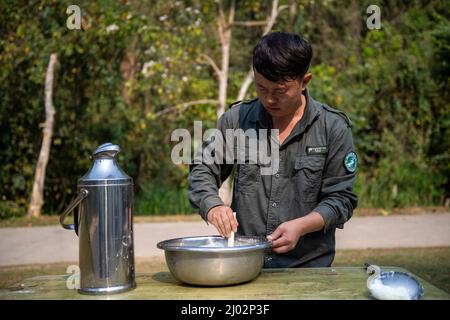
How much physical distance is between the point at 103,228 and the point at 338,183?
39.2 inches

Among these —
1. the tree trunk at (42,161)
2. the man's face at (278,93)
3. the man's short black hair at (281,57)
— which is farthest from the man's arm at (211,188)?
the tree trunk at (42,161)

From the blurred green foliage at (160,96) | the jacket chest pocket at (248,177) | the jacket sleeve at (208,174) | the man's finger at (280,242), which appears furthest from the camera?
the blurred green foliage at (160,96)

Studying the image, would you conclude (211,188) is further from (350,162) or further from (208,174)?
(350,162)

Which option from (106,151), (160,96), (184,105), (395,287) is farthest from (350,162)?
(160,96)

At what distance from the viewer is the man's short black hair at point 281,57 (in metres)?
2.20

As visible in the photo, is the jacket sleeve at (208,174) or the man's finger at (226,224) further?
the jacket sleeve at (208,174)

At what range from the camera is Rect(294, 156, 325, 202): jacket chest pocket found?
95.7 inches

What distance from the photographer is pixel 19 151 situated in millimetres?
9734

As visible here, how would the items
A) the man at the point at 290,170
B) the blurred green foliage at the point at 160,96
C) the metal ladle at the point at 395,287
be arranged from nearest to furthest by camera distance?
the metal ladle at the point at 395,287 < the man at the point at 290,170 < the blurred green foliage at the point at 160,96

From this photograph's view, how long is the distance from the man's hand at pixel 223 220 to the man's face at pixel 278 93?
460 mm

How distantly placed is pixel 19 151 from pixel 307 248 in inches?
323

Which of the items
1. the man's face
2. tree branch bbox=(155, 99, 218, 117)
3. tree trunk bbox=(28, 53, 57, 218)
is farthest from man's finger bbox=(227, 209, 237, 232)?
tree trunk bbox=(28, 53, 57, 218)

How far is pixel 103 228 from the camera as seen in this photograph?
1.87 metres

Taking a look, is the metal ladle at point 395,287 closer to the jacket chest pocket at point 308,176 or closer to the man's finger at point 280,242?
the man's finger at point 280,242
